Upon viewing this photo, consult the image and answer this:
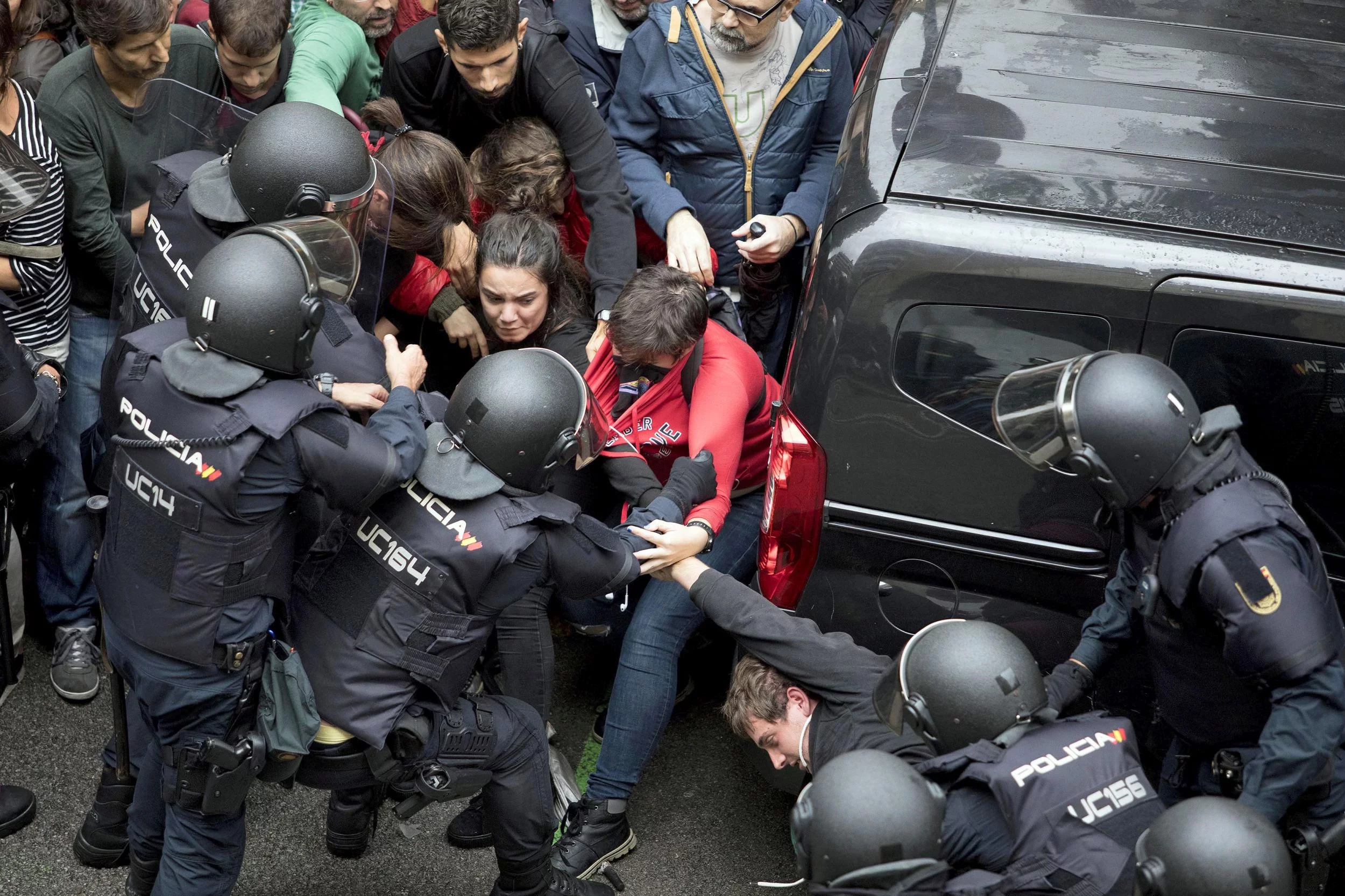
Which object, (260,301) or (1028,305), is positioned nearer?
(260,301)

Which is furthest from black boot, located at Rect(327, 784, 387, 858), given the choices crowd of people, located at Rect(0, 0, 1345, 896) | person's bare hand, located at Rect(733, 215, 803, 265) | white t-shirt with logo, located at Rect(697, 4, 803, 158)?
white t-shirt with logo, located at Rect(697, 4, 803, 158)

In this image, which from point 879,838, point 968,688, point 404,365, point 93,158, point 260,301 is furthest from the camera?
point 93,158

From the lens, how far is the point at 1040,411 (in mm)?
2795

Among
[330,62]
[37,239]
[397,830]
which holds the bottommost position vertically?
[397,830]

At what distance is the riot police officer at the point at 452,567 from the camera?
2.90 meters

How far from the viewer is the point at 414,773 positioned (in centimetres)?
315

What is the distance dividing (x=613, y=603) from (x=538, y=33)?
6.31ft

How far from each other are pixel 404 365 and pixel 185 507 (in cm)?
80

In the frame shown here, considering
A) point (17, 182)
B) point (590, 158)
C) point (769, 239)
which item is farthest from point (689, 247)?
point (17, 182)

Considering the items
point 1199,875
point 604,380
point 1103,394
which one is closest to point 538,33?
point 604,380

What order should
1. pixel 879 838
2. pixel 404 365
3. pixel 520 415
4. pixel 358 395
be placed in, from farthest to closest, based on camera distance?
pixel 404 365 < pixel 358 395 < pixel 520 415 < pixel 879 838

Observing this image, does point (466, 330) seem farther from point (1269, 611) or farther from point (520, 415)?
point (1269, 611)

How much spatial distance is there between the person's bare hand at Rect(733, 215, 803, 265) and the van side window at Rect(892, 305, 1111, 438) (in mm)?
1261

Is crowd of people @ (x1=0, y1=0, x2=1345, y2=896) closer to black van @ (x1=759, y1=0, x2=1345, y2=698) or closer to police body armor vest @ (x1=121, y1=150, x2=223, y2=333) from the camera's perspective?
police body armor vest @ (x1=121, y1=150, x2=223, y2=333)
